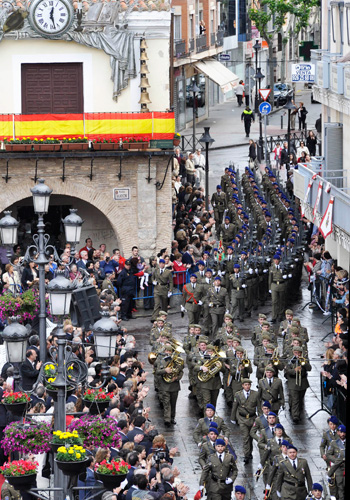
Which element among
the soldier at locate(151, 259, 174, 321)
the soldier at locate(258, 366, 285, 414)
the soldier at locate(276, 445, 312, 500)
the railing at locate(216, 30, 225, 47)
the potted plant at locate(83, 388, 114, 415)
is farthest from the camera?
the railing at locate(216, 30, 225, 47)

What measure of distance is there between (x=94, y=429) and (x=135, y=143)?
18299 millimetres

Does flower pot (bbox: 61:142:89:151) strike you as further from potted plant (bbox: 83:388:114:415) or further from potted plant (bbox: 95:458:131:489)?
potted plant (bbox: 95:458:131:489)

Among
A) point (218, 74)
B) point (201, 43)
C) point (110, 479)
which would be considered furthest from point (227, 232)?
point (201, 43)

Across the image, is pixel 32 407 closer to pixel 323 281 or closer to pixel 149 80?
pixel 323 281

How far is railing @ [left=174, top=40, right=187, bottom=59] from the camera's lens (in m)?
61.8

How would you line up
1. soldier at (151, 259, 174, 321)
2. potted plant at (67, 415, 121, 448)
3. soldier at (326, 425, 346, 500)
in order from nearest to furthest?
potted plant at (67, 415, 121, 448) < soldier at (326, 425, 346, 500) < soldier at (151, 259, 174, 321)

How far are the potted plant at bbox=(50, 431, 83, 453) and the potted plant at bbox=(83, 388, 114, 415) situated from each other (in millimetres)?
2246

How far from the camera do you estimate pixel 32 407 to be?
2231 cm

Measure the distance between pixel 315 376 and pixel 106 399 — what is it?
Answer: 973 cm

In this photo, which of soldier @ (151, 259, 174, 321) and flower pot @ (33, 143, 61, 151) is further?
flower pot @ (33, 143, 61, 151)

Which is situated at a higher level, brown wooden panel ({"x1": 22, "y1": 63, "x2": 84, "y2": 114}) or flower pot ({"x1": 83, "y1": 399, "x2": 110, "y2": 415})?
brown wooden panel ({"x1": 22, "y1": 63, "x2": 84, "y2": 114})

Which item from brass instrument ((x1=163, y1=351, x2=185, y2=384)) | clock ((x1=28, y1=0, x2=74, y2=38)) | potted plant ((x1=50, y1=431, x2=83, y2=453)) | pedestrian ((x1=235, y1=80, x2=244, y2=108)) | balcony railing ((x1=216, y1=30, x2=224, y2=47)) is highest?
balcony railing ((x1=216, y1=30, x2=224, y2=47))

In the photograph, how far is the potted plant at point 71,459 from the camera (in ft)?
56.2

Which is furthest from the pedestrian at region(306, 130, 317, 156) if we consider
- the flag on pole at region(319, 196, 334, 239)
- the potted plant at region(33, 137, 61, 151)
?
the flag on pole at region(319, 196, 334, 239)
